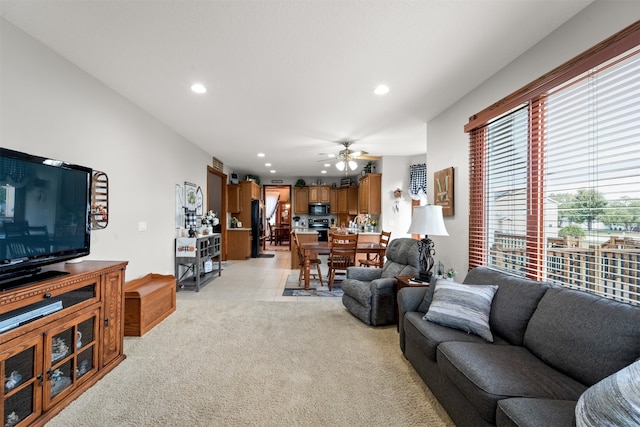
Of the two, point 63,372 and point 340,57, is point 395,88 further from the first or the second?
point 63,372

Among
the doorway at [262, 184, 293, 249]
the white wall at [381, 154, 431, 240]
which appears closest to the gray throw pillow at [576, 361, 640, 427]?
the white wall at [381, 154, 431, 240]

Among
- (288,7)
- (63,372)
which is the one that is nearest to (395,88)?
(288,7)

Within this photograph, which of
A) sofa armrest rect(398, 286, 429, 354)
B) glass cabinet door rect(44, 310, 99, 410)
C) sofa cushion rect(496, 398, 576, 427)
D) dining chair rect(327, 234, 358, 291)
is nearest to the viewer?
sofa cushion rect(496, 398, 576, 427)

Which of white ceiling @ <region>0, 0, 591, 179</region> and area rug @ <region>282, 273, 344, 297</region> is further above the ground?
white ceiling @ <region>0, 0, 591, 179</region>

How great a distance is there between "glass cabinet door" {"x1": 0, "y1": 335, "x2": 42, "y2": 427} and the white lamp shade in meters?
2.97

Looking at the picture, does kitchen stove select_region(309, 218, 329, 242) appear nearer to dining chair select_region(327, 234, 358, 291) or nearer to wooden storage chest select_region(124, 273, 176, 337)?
dining chair select_region(327, 234, 358, 291)

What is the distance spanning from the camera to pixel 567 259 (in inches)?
74.5

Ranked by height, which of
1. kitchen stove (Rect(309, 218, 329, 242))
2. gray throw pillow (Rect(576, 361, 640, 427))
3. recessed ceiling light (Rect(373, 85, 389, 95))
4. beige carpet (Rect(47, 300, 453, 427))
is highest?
recessed ceiling light (Rect(373, 85, 389, 95))

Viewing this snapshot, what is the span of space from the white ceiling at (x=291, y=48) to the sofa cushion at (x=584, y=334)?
1.89 m

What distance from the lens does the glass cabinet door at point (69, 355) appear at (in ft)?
5.48

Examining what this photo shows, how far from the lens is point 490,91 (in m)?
2.64

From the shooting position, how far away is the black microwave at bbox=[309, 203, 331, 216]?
938 cm

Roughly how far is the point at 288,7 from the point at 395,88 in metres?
1.52

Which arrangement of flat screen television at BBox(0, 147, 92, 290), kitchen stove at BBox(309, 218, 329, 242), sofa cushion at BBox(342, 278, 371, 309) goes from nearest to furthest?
flat screen television at BBox(0, 147, 92, 290)
sofa cushion at BBox(342, 278, 371, 309)
kitchen stove at BBox(309, 218, 329, 242)
